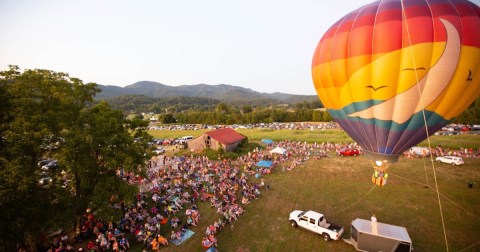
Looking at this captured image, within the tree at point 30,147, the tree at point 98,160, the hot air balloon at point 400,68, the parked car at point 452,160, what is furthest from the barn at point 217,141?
the parked car at point 452,160

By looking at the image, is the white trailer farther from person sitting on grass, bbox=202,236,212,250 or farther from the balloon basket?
person sitting on grass, bbox=202,236,212,250

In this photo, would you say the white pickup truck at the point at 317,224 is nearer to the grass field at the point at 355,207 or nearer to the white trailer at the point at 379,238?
the grass field at the point at 355,207

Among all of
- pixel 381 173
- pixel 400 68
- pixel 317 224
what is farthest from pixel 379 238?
pixel 400 68

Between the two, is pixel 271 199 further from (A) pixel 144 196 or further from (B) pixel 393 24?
(B) pixel 393 24

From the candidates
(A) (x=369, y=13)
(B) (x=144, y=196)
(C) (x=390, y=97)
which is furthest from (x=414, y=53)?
(B) (x=144, y=196)

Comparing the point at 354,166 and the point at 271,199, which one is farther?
the point at 354,166

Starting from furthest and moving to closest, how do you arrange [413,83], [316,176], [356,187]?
[316,176] → [356,187] → [413,83]

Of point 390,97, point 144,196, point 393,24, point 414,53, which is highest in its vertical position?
A: point 393,24
